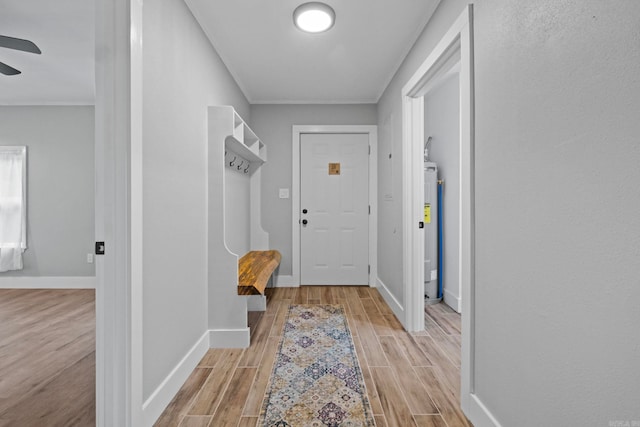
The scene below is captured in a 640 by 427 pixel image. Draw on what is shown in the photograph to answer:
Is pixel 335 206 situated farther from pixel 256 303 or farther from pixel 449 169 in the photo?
pixel 256 303

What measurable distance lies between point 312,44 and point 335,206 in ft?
7.00

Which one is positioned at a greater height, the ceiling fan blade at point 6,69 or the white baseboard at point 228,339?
the ceiling fan blade at point 6,69

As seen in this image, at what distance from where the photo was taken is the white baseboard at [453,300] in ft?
11.0

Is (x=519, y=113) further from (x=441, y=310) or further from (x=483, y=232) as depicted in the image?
(x=441, y=310)

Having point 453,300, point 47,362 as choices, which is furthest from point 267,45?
point 453,300

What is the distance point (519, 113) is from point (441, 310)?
8.58 ft

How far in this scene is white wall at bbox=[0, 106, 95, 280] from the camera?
458cm

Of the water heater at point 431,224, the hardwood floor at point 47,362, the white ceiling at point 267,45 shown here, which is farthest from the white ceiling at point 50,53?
the water heater at point 431,224

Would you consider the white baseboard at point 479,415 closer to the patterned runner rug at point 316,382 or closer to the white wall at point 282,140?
the patterned runner rug at point 316,382

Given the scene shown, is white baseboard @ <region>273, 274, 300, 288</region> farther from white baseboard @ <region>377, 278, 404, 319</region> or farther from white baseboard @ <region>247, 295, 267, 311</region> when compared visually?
white baseboard @ <region>377, 278, 404, 319</region>

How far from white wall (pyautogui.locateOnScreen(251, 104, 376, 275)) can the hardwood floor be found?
2.22m

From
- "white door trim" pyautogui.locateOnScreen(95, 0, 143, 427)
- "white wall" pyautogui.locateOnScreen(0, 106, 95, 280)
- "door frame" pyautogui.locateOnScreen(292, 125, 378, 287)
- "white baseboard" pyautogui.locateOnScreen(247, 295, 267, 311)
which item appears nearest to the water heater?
"door frame" pyautogui.locateOnScreen(292, 125, 378, 287)

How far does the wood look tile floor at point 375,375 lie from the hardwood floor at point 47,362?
58 cm

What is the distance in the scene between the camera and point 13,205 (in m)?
4.54
